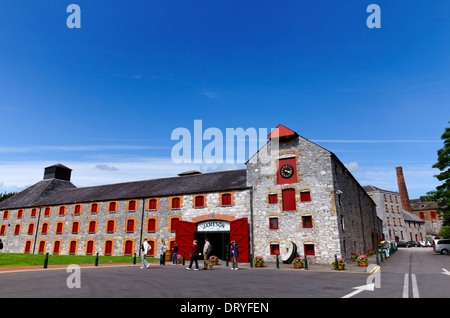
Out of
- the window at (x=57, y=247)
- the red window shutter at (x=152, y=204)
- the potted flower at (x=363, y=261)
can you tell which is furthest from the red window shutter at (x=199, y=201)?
the window at (x=57, y=247)

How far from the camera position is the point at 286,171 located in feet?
76.5

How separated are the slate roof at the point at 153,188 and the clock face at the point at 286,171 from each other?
3578 millimetres

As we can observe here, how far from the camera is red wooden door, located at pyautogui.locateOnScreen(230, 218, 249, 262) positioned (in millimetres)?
22750

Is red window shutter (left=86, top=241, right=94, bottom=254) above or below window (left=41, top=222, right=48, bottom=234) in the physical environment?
below

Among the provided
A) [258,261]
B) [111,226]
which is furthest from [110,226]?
[258,261]

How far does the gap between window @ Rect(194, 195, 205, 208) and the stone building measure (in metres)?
0.10

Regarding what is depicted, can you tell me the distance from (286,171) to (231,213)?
611 cm

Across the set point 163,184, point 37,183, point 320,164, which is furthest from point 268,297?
point 37,183

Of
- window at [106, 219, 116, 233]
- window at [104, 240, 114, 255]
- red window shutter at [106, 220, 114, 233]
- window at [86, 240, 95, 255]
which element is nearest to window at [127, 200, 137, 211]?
window at [106, 219, 116, 233]

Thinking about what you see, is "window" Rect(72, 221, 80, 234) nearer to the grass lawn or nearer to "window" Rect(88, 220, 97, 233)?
"window" Rect(88, 220, 97, 233)
